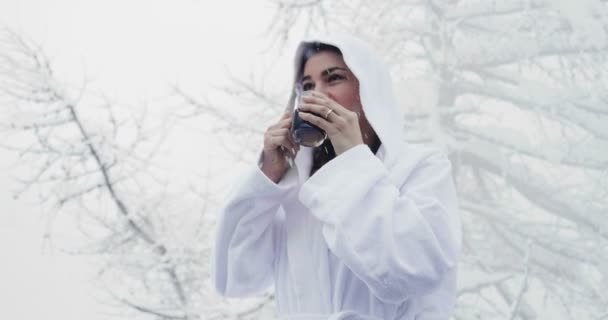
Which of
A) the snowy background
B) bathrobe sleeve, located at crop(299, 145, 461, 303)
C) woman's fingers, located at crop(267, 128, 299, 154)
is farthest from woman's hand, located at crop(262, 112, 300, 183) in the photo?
the snowy background

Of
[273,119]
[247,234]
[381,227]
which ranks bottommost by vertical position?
[273,119]

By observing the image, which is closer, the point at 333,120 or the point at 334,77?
the point at 333,120

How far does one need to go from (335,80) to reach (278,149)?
0.58 feet

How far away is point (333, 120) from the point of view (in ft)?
3.06

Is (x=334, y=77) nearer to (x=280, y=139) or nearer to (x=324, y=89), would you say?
(x=324, y=89)

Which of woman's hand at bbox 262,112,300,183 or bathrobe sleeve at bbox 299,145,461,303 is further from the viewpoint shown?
woman's hand at bbox 262,112,300,183

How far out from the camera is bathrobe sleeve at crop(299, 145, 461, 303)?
0.85 meters

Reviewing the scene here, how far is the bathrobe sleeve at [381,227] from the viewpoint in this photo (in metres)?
0.85

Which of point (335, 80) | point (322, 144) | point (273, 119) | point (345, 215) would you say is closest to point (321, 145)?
point (322, 144)

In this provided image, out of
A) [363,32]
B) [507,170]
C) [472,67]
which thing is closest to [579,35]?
[472,67]

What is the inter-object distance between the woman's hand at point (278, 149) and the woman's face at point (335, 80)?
0.34ft

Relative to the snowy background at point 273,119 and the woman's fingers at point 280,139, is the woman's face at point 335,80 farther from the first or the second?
the snowy background at point 273,119

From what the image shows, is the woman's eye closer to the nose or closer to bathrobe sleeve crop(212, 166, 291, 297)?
the nose

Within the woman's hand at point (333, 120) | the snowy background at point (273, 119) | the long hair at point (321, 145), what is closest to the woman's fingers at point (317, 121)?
the woman's hand at point (333, 120)
